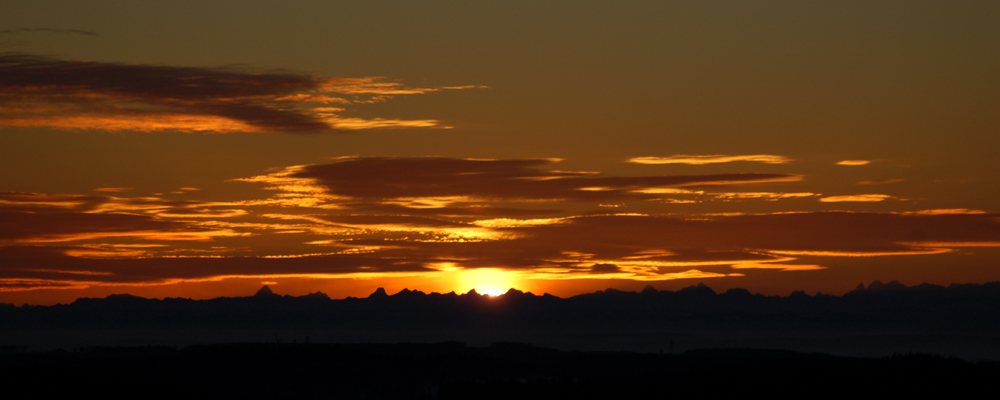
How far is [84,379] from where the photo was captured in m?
76.1

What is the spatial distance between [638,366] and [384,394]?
2375cm

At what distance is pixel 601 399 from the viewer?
58.7m

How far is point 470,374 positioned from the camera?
291 feet

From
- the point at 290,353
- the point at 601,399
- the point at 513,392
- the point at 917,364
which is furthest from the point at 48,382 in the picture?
the point at 917,364

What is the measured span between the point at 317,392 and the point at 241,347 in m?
21.0

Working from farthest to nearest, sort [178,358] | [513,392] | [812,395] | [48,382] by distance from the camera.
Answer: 1. [178,358]
2. [48,382]
3. [513,392]
4. [812,395]

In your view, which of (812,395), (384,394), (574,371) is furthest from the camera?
(574,371)

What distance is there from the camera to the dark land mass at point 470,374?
54.0 meters

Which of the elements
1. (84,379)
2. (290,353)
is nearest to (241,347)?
(290,353)

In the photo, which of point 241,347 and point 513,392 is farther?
point 241,347

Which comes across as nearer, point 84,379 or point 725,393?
point 725,393

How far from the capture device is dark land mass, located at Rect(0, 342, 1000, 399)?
54.0 meters

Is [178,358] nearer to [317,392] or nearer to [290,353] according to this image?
[290,353]

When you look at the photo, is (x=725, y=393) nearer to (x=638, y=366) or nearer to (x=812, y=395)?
(x=812, y=395)
